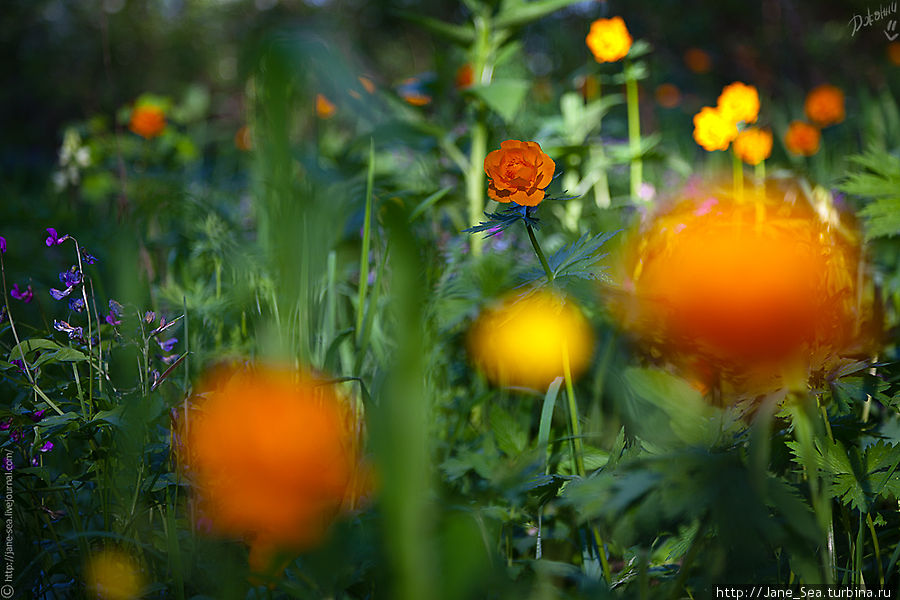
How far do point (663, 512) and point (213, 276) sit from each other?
133cm

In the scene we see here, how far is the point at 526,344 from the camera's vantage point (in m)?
1.24

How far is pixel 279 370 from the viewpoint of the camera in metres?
0.72

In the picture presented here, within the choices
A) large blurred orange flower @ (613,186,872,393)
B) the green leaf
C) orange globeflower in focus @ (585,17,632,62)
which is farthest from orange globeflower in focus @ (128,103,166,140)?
large blurred orange flower @ (613,186,872,393)

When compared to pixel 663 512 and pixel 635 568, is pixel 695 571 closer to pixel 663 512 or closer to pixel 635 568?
pixel 635 568

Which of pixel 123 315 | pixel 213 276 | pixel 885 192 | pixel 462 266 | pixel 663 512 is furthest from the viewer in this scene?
pixel 213 276

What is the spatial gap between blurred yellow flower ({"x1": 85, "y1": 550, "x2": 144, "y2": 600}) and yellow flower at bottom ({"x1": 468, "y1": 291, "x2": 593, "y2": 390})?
0.61m

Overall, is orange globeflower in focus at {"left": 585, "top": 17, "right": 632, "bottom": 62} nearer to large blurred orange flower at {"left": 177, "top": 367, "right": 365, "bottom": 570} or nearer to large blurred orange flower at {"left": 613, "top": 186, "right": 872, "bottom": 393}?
large blurred orange flower at {"left": 613, "top": 186, "right": 872, "bottom": 393}

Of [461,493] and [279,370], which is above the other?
[279,370]

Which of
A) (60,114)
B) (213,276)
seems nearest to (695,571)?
(213,276)

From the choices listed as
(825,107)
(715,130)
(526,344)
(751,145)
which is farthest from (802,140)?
(526,344)

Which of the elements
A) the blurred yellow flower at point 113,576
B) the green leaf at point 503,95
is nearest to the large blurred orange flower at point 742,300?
the green leaf at point 503,95

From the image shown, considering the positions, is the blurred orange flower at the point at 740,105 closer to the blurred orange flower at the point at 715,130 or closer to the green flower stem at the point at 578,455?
the blurred orange flower at the point at 715,130

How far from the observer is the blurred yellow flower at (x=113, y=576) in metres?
0.79

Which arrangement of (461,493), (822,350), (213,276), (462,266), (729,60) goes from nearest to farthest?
(822,350) → (461,493) → (462,266) → (213,276) → (729,60)
